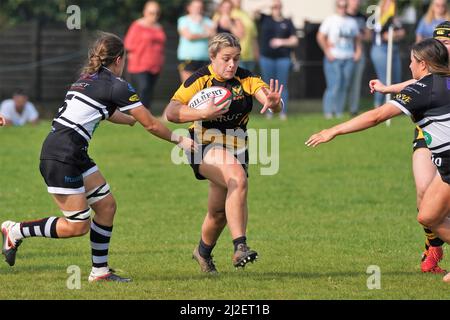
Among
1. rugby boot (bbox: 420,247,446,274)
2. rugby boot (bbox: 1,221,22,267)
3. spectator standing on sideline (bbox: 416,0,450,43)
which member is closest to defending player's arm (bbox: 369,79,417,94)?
rugby boot (bbox: 420,247,446,274)

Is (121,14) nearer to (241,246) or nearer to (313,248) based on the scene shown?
(313,248)

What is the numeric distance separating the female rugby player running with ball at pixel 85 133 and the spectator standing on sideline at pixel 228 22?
10580 mm

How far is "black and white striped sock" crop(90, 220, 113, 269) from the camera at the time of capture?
8.64 metres

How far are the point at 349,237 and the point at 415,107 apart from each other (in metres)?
3.32

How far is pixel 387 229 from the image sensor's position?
11609mm

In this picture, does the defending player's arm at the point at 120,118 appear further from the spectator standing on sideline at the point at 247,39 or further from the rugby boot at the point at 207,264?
the spectator standing on sideline at the point at 247,39

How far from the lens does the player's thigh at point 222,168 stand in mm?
8594

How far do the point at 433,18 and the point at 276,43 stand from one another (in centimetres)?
298

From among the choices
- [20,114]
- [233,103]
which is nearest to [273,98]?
[233,103]

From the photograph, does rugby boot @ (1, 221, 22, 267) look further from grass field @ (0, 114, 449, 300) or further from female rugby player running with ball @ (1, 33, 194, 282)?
female rugby player running with ball @ (1, 33, 194, 282)

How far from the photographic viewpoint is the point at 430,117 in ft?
26.6

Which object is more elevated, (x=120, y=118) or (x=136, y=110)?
(x=136, y=110)

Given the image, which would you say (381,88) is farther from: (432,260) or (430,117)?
(432,260)
